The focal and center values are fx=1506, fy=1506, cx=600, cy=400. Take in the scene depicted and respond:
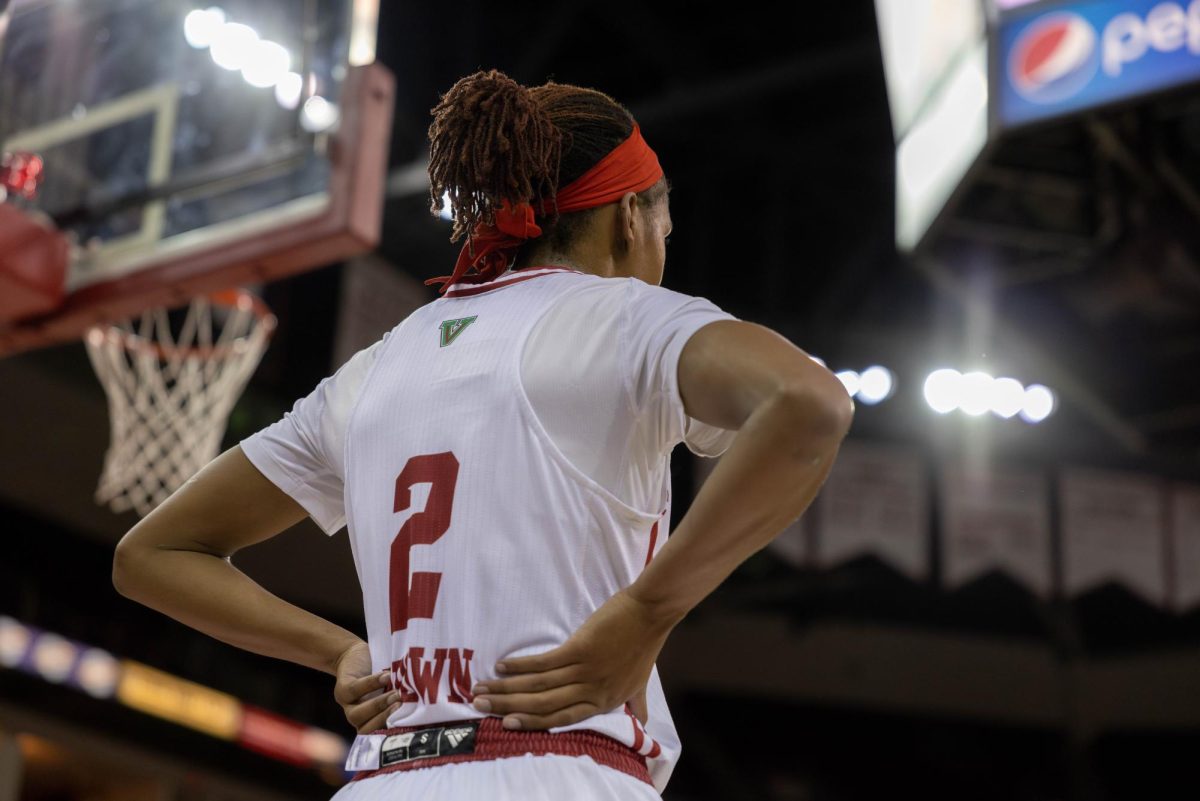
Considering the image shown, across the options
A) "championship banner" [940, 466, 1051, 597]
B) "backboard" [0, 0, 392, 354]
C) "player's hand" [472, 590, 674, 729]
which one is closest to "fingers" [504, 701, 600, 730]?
"player's hand" [472, 590, 674, 729]

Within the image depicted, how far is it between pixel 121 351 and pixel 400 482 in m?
6.46

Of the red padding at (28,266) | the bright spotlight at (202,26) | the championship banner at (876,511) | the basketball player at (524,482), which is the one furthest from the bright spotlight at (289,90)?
the championship banner at (876,511)

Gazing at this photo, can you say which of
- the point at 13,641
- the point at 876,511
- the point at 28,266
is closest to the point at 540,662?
the point at 28,266

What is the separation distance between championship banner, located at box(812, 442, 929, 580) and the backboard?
600 cm

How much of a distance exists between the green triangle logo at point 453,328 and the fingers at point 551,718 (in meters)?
0.43

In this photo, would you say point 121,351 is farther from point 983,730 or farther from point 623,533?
point 983,730

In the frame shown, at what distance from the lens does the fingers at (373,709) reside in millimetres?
1543

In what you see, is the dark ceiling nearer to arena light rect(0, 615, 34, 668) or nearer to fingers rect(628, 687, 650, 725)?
arena light rect(0, 615, 34, 668)

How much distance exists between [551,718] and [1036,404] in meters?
10.4

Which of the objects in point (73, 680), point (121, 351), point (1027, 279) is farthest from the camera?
point (73, 680)

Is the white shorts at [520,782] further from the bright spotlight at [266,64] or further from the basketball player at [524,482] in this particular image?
the bright spotlight at [266,64]

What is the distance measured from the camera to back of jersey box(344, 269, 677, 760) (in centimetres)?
149

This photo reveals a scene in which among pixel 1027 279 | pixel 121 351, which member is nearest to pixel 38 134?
pixel 121 351

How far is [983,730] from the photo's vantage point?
1455 cm
